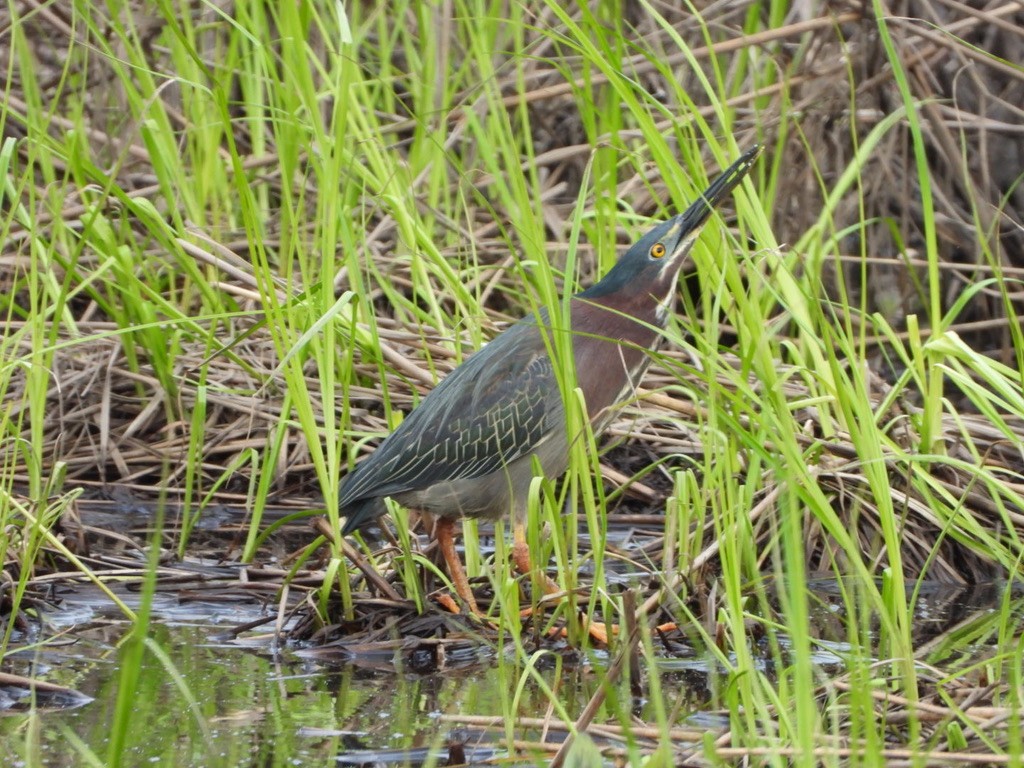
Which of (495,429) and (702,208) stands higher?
(702,208)

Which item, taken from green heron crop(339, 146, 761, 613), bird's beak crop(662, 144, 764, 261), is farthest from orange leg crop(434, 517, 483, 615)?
bird's beak crop(662, 144, 764, 261)

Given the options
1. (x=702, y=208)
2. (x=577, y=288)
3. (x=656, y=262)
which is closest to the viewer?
(x=702, y=208)

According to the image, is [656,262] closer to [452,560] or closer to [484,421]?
[484,421]

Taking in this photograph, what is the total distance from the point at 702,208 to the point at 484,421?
0.86 metres

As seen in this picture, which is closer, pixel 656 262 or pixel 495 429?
pixel 495 429

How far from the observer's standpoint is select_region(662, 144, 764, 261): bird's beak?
3770mm

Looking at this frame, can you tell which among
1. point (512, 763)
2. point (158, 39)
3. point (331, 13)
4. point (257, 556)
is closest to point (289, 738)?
point (512, 763)

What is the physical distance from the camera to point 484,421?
13.9 feet

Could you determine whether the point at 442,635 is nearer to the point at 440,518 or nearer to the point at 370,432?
the point at 440,518

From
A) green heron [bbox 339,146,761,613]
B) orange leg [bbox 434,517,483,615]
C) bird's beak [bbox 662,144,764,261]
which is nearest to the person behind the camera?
bird's beak [bbox 662,144,764,261]

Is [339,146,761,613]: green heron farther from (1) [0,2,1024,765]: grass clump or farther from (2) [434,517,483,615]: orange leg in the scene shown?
(1) [0,2,1024,765]: grass clump

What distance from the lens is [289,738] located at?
2.99 m

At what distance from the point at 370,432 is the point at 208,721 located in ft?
6.26

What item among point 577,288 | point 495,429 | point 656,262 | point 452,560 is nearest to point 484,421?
point 495,429
